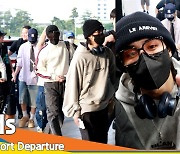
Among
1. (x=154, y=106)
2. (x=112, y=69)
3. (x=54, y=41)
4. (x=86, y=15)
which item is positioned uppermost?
(x=86, y=15)

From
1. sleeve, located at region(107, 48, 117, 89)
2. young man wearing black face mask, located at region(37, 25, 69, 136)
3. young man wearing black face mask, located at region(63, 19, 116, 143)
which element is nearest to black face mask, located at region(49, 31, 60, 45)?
young man wearing black face mask, located at region(37, 25, 69, 136)

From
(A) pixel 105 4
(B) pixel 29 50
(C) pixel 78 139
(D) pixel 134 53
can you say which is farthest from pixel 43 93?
(D) pixel 134 53

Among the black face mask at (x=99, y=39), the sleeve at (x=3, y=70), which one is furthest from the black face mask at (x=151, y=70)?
the sleeve at (x=3, y=70)

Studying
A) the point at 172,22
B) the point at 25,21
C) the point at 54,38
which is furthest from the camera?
the point at 54,38

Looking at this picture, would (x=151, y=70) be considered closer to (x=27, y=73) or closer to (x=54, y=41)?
(x=54, y=41)

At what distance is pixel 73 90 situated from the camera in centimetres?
170

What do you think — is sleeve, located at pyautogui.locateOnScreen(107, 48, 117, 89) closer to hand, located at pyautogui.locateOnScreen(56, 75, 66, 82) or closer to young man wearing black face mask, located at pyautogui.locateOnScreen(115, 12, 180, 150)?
hand, located at pyautogui.locateOnScreen(56, 75, 66, 82)

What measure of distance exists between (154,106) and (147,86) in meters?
0.07

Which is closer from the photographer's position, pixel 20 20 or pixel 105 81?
pixel 20 20

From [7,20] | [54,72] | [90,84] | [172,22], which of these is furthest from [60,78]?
[172,22]

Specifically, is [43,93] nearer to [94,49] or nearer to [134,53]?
[94,49]

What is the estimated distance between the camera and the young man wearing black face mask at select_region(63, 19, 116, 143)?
1.63 meters

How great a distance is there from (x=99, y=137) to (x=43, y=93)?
0.34 m

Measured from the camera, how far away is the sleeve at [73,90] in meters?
1.67
